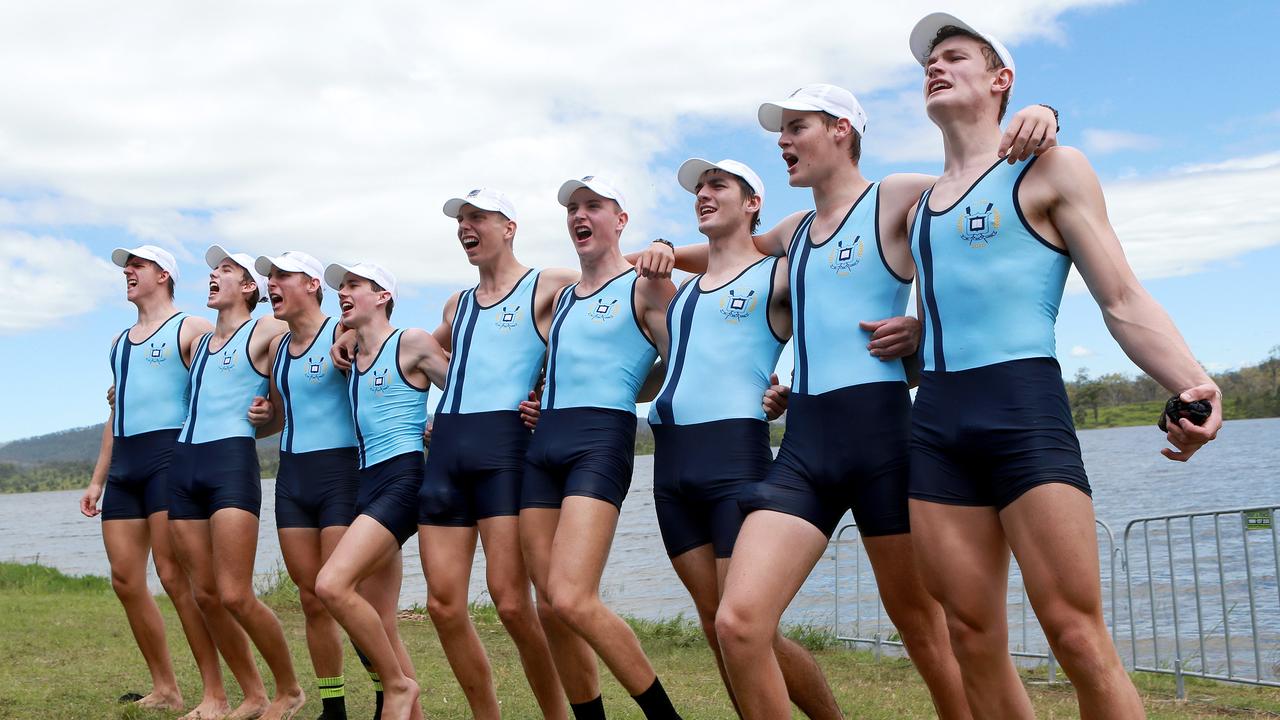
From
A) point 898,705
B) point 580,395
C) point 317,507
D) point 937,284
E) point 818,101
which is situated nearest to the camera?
point 937,284

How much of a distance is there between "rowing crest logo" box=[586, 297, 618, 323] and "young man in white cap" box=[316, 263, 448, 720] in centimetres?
126

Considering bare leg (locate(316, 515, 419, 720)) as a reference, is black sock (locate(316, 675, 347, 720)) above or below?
below

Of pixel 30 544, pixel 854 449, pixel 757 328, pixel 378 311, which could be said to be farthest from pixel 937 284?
pixel 30 544

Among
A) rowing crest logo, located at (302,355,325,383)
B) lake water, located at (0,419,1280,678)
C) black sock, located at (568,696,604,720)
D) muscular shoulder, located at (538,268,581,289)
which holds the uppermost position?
muscular shoulder, located at (538,268,581,289)

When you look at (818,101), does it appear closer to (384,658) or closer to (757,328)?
(757,328)

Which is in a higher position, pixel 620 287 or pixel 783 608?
pixel 620 287

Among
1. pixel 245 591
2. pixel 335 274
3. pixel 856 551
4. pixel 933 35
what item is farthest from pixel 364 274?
pixel 856 551

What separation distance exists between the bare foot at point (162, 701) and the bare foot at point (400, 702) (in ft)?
7.18

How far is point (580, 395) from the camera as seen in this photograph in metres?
5.94

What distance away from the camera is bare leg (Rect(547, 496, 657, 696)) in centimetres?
553

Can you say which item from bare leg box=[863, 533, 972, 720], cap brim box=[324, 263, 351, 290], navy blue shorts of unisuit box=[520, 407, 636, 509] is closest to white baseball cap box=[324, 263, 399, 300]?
cap brim box=[324, 263, 351, 290]

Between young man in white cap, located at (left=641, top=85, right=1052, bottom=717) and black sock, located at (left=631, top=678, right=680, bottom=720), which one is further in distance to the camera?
black sock, located at (left=631, top=678, right=680, bottom=720)

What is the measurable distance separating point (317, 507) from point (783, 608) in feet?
11.7

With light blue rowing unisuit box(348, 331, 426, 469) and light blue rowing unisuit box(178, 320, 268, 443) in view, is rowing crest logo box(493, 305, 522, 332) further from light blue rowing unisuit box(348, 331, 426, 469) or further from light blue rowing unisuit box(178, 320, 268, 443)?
light blue rowing unisuit box(178, 320, 268, 443)
